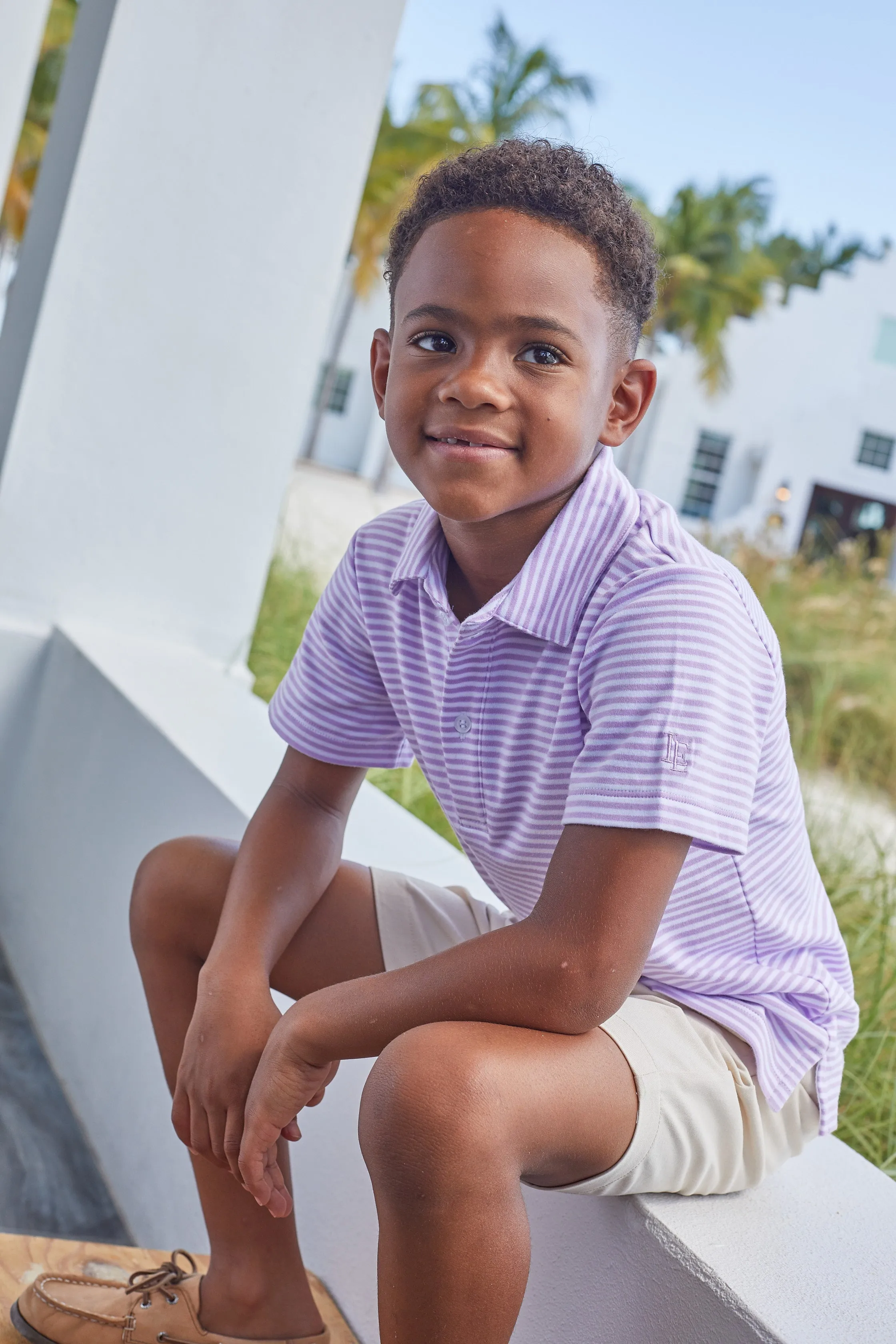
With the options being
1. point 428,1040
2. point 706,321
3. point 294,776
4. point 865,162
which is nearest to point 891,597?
point 294,776

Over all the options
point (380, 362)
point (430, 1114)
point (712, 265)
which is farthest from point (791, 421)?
point (430, 1114)

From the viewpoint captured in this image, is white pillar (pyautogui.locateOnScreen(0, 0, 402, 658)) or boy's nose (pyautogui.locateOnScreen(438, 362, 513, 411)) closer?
boy's nose (pyautogui.locateOnScreen(438, 362, 513, 411))

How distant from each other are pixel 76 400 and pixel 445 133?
14.3m

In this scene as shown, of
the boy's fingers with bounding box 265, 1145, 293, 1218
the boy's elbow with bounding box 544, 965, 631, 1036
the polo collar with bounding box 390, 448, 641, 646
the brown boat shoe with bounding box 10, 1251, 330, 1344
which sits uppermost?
the polo collar with bounding box 390, 448, 641, 646

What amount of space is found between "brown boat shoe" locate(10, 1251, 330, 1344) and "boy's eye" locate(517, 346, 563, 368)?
101 cm

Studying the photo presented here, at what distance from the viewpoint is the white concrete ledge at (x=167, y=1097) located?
1.01 m

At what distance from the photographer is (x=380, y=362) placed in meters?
1.33

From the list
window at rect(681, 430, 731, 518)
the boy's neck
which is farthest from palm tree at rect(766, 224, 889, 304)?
the boy's neck

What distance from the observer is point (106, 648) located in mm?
2607

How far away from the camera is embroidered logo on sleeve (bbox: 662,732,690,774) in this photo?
0.96m

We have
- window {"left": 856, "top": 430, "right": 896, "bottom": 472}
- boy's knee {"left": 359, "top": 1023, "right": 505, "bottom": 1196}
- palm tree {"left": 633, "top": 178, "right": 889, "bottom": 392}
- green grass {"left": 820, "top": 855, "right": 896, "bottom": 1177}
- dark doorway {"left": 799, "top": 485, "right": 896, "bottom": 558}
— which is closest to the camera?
boy's knee {"left": 359, "top": 1023, "right": 505, "bottom": 1196}

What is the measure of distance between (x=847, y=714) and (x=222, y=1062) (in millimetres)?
3733

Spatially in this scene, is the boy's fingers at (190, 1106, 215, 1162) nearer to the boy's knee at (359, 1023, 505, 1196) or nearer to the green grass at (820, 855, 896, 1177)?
the boy's knee at (359, 1023, 505, 1196)

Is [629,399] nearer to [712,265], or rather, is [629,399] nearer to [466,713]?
[466,713]
